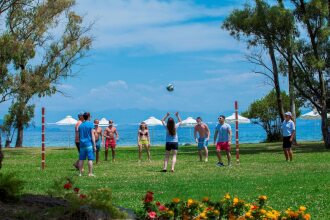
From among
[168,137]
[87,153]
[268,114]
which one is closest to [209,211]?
[87,153]

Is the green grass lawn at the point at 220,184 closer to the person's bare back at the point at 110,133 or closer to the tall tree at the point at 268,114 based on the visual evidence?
the person's bare back at the point at 110,133

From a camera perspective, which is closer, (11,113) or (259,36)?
(259,36)

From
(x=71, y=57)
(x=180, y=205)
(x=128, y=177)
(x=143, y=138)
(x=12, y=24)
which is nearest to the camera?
(x=180, y=205)

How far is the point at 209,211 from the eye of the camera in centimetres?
786

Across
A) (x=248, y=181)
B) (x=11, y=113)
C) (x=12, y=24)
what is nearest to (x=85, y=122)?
(x=248, y=181)

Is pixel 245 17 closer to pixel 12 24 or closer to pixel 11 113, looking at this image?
pixel 12 24

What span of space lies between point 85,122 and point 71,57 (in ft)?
98.4

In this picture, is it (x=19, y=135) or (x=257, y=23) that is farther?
(x=19, y=135)

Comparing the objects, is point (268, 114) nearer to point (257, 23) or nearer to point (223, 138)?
point (257, 23)

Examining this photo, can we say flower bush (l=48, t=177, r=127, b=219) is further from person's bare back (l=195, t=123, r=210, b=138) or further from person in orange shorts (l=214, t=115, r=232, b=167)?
person's bare back (l=195, t=123, r=210, b=138)

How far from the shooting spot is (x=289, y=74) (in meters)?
40.5

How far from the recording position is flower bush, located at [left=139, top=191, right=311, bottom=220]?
25.5 ft

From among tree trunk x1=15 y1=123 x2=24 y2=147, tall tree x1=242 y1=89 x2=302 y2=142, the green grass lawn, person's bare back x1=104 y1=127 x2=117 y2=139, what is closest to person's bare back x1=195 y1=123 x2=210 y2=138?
person's bare back x1=104 y1=127 x2=117 y2=139

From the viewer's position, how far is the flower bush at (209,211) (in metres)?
7.77
